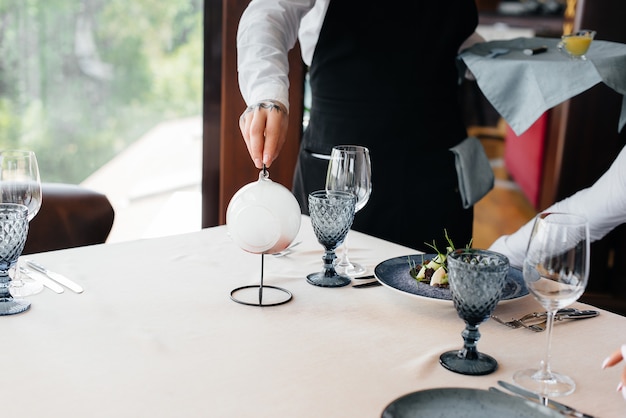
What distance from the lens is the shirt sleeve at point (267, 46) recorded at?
1.43 meters

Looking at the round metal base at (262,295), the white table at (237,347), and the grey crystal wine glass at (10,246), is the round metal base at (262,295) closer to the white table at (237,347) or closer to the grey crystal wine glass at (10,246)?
the white table at (237,347)

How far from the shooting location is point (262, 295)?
116 cm

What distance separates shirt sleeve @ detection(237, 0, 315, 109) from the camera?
1434 millimetres

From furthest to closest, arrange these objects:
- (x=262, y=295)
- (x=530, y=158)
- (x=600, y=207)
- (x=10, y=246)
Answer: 1. (x=530, y=158)
2. (x=600, y=207)
3. (x=262, y=295)
4. (x=10, y=246)

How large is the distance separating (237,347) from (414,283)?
0.33 metres

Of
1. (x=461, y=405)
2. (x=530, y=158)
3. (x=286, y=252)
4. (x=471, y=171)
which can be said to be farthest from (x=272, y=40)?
(x=530, y=158)

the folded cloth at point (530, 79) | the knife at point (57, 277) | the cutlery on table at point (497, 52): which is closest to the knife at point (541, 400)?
→ the knife at point (57, 277)

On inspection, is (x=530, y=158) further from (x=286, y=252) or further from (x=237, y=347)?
(x=237, y=347)

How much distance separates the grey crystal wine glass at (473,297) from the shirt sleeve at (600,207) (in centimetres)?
47

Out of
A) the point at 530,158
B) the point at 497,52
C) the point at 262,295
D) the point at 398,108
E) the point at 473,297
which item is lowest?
the point at 530,158

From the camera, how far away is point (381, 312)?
43.8 inches

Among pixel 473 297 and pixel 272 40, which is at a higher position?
pixel 272 40

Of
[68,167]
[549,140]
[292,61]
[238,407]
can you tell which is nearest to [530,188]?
[549,140]

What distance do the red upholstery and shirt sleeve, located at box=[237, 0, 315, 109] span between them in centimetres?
335
